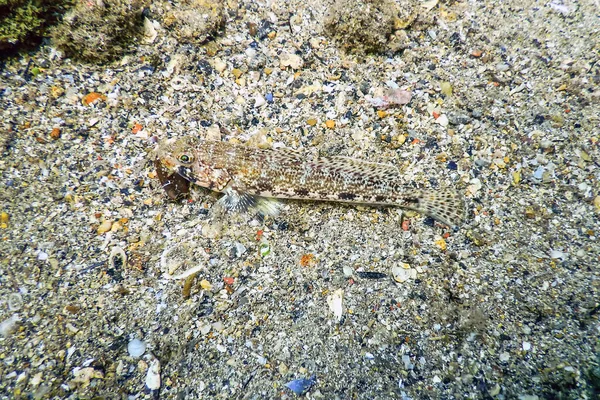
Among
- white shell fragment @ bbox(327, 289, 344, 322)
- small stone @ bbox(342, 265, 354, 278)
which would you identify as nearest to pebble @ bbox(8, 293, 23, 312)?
white shell fragment @ bbox(327, 289, 344, 322)

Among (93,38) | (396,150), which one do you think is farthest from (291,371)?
(93,38)

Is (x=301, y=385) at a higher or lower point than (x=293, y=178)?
lower

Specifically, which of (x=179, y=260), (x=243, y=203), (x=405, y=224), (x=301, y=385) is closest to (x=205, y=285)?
(x=179, y=260)

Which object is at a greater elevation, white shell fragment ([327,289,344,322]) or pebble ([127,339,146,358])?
white shell fragment ([327,289,344,322])

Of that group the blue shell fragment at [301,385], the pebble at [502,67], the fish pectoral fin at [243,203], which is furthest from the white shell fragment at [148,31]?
the pebble at [502,67]

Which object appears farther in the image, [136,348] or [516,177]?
[516,177]

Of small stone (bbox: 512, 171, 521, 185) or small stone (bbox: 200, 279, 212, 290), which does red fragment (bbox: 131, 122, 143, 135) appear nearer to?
small stone (bbox: 200, 279, 212, 290)

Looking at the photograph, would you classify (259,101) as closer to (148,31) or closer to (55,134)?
(148,31)
